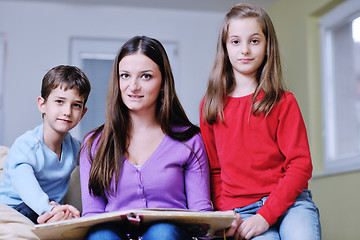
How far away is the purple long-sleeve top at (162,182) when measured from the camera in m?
1.30

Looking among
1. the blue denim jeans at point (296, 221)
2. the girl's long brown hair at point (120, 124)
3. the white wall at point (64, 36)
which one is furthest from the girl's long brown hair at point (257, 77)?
the white wall at point (64, 36)

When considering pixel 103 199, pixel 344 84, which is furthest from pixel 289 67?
pixel 103 199

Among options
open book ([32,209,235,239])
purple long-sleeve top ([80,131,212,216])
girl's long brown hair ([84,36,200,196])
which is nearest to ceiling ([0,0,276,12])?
girl's long brown hair ([84,36,200,196])

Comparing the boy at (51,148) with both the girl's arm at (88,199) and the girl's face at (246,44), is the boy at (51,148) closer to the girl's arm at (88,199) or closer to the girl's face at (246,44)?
the girl's arm at (88,199)

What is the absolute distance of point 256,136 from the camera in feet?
4.37

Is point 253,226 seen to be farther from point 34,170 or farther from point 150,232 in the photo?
point 34,170

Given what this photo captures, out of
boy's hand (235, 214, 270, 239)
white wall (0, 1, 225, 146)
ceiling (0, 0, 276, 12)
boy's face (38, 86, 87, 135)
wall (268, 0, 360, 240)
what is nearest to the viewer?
boy's hand (235, 214, 270, 239)

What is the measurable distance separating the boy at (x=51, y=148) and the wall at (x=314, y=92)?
2137 millimetres

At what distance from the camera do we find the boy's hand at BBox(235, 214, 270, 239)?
1177 millimetres

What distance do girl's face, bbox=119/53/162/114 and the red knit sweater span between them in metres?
0.24

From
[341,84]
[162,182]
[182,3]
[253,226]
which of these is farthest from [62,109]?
[182,3]

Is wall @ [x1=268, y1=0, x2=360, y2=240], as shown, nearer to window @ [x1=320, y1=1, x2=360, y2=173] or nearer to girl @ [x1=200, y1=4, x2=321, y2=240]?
window @ [x1=320, y1=1, x2=360, y2=173]

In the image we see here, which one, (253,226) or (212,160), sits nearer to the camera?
(253,226)

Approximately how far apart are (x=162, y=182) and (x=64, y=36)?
3574 mm
